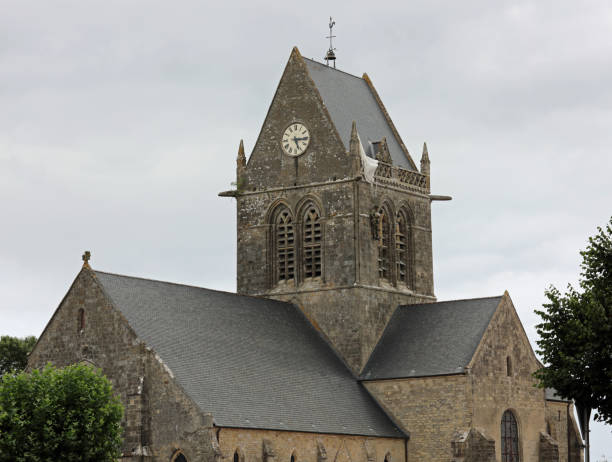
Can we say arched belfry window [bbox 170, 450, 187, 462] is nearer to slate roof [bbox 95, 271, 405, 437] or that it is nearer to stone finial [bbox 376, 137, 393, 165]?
slate roof [bbox 95, 271, 405, 437]

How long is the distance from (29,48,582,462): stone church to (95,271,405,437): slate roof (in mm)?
99

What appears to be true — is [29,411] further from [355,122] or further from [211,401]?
[355,122]

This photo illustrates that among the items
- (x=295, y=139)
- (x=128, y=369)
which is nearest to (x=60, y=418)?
(x=128, y=369)

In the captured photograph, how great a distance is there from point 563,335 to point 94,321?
63.8ft

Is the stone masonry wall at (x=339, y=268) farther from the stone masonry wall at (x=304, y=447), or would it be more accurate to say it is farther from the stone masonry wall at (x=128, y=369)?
the stone masonry wall at (x=128, y=369)

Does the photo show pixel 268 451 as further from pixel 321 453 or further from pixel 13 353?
pixel 13 353

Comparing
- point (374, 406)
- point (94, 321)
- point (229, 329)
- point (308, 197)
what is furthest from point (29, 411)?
point (308, 197)

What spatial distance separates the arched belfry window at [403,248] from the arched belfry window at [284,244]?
5.70m

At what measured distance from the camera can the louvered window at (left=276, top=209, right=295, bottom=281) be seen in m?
67.6

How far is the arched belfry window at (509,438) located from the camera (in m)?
61.7

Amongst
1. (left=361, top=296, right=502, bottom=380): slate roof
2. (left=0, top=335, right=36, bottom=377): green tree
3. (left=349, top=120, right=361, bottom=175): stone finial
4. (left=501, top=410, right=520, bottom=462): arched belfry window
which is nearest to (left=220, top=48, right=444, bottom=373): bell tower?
(left=349, top=120, right=361, bottom=175): stone finial

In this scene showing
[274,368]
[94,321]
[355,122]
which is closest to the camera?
[94,321]

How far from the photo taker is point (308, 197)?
67.3 metres

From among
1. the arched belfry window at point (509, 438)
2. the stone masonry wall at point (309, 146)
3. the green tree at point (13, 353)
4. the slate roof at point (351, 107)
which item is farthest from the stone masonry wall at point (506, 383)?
the green tree at point (13, 353)
